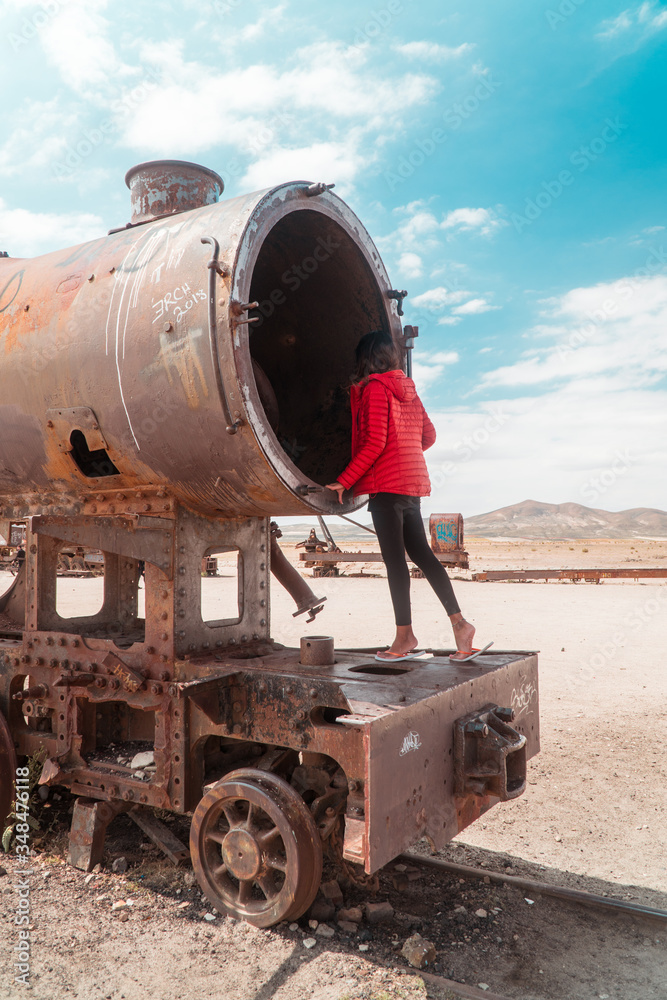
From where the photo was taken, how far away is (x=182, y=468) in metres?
3.74

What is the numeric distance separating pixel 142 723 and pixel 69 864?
86cm

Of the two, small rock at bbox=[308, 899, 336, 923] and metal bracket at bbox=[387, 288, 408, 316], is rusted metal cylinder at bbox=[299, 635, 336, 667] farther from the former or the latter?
metal bracket at bbox=[387, 288, 408, 316]

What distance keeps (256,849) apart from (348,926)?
0.66 meters

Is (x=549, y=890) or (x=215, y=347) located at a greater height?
(x=215, y=347)

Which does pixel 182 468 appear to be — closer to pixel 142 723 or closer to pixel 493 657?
pixel 142 723

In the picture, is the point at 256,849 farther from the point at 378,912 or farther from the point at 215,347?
the point at 215,347

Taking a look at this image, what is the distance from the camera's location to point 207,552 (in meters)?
4.34

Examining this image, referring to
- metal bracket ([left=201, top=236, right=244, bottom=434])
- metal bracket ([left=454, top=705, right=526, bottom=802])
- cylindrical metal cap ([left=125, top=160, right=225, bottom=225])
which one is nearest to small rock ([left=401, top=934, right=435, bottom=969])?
metal bracket ([left=454, top=705, right=526, bottom=802])

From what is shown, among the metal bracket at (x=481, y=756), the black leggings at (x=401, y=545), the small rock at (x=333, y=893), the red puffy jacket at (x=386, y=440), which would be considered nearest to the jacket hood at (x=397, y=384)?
the red puffy jacket at (x=386, y=440)

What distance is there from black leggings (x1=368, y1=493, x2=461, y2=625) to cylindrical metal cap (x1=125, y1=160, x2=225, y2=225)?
2.42 meters

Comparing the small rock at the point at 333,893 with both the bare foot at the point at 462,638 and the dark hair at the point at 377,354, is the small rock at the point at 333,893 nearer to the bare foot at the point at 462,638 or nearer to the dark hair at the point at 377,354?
the bare foot at the point at 462,638

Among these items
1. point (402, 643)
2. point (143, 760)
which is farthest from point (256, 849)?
point (402, 643)

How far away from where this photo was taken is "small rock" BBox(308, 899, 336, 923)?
11.5 ft

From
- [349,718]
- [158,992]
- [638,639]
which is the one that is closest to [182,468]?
[349,718]
